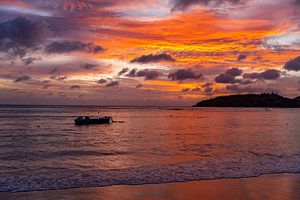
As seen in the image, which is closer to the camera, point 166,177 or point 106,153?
point 166,177

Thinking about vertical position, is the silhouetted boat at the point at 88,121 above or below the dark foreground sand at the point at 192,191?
above

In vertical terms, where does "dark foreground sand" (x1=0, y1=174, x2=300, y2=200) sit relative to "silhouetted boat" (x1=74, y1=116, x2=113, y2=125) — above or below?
below

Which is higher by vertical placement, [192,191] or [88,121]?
[88,121]

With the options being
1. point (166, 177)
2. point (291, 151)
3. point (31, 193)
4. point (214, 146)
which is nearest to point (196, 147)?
point (214, 146)

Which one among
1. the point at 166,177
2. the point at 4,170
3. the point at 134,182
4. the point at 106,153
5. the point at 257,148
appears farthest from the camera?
the point at 257,148

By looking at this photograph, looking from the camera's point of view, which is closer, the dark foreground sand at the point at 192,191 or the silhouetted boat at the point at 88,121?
the dark foreground sand at the point at 192,191

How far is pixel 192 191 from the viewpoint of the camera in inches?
707

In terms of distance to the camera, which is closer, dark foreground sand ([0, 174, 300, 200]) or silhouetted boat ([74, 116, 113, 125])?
dark foreground sand ([0, 174, 300, 200])

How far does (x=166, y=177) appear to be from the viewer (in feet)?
71.3

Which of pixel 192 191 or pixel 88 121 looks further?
pixel 88 121

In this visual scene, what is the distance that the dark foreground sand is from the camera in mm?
16797

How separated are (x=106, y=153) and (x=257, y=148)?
1711 cm

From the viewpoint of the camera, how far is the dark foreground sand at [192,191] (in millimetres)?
16797

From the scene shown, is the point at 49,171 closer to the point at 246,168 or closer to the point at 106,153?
the point at 106,153
